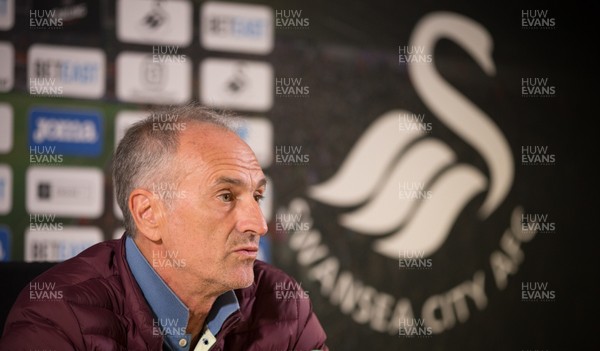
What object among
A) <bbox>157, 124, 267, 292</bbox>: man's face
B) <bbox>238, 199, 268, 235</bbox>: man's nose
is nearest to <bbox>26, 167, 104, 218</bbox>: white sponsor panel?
<bbox>157, 124, 267, 292</bbox>: man's face

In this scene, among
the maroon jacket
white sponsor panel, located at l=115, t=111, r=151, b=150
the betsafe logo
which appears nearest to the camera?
the maroon jacket

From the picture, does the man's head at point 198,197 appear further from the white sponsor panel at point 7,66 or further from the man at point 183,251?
the white sponsor panel at point 7,66

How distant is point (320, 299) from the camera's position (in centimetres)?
284

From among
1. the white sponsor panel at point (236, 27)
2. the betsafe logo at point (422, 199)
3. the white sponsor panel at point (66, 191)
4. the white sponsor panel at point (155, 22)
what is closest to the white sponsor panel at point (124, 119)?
the white sponsor panel at point (66, 191)

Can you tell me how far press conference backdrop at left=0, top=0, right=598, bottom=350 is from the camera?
249 cm

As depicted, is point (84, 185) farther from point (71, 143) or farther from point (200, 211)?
point (200, 211)

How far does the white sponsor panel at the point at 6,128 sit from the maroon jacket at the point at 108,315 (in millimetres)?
1094

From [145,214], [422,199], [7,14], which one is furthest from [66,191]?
[422,199]

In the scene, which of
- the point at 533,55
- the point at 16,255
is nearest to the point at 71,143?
the point at 16,255

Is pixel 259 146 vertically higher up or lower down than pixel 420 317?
higher up

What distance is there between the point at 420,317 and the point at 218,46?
1.39 metres

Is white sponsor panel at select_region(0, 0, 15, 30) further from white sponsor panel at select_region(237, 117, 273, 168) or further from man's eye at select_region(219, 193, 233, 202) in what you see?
man's eye at select_region(219, 193, 233, 202)

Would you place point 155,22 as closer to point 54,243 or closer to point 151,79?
point 151,79

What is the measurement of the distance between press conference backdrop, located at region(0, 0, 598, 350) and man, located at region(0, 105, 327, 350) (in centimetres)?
105
